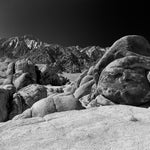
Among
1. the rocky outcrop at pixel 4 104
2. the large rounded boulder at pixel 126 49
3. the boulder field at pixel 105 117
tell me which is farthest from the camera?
the rocky outcrop at pixel 4 104

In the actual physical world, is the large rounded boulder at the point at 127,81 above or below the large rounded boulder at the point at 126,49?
below

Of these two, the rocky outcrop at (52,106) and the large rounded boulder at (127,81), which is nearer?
the large rounded boulder at (127,81)

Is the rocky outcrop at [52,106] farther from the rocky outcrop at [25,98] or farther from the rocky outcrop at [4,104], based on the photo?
the rocky outcrop at [25,98]

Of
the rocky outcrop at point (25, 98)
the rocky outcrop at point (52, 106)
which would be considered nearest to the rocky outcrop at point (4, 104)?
the rocky outcrop at point (25, 98)

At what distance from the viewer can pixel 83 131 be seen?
7.49 meters

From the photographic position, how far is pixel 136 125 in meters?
7.61

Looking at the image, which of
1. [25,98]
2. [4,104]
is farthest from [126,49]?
[4,104]

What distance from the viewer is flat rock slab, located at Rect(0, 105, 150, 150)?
20.9 feet

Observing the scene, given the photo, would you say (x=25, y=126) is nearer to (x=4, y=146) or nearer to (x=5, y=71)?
(x=4, y=146)

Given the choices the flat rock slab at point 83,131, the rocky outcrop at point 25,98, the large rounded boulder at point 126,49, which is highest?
the large rounded boulder at point 126,49

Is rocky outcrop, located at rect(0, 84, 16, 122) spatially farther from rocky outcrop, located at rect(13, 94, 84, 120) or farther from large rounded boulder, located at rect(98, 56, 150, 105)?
large rounded boulder, located at rect(98, 56, 150, 105)

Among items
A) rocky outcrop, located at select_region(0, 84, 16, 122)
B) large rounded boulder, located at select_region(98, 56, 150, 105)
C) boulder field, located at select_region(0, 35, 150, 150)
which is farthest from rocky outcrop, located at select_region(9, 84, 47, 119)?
large rounded boulder, located at select_region(98, 56, 150, 105)

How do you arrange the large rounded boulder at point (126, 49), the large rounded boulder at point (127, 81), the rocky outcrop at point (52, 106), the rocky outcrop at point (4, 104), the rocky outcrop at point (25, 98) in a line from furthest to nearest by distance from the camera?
1. the rocky outcrop at point (25, 98)
2. the rocky outcrop at point (4, 104)
3. the large rounded boulder at point (126, 49)
4. the rocky outcrop at point (52, 106)
5. the large rounded boulder at point (127, 81)

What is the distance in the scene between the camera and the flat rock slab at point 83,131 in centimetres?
638
